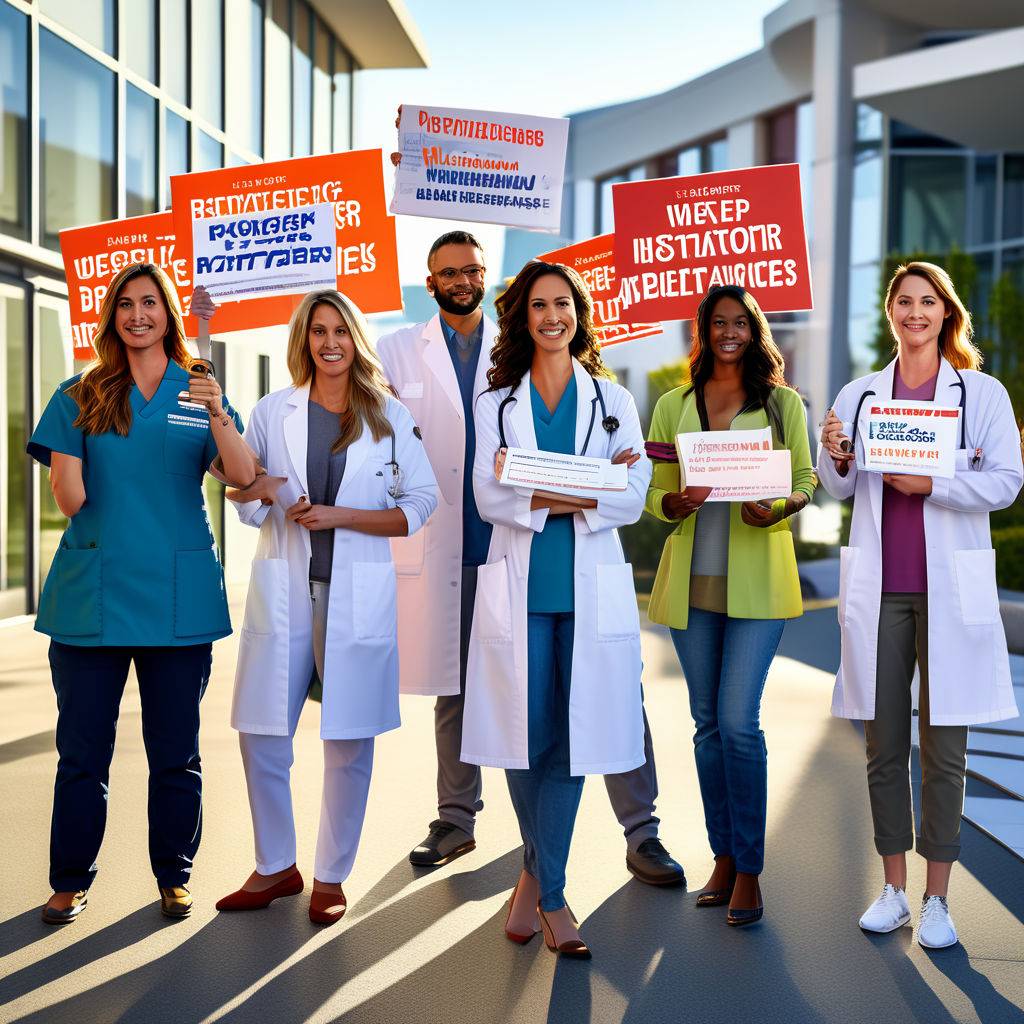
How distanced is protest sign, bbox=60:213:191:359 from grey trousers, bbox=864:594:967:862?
13.6 feet

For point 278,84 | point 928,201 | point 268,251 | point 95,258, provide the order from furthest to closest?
point 928,201 → point 278,84 → point 95,258 → point 268,251

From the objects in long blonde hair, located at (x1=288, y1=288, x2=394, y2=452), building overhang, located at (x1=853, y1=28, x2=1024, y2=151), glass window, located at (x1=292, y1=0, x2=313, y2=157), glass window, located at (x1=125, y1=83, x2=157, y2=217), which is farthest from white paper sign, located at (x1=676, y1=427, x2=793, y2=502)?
glass window, located at (x1=292, y1=0, x2=313, y2=157)

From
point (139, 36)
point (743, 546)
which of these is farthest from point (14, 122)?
point (743, 546)

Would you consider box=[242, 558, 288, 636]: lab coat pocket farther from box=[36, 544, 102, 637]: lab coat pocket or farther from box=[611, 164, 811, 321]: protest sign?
box=[611, 164, 811, 321]: protest sign

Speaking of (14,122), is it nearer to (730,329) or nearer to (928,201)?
(730,329)

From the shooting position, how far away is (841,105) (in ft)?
69.3

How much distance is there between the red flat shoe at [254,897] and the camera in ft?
13.9

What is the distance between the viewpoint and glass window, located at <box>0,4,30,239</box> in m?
11.3

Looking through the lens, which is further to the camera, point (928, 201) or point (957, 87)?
point (928, 201)

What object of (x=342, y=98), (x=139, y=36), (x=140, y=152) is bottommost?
(x=140, y=152)

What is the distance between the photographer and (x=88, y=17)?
42.5 ft

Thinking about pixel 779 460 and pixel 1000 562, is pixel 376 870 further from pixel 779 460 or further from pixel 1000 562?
pixel 1000 562

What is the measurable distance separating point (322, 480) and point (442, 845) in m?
1.58

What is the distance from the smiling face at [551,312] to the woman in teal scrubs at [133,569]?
100cm
